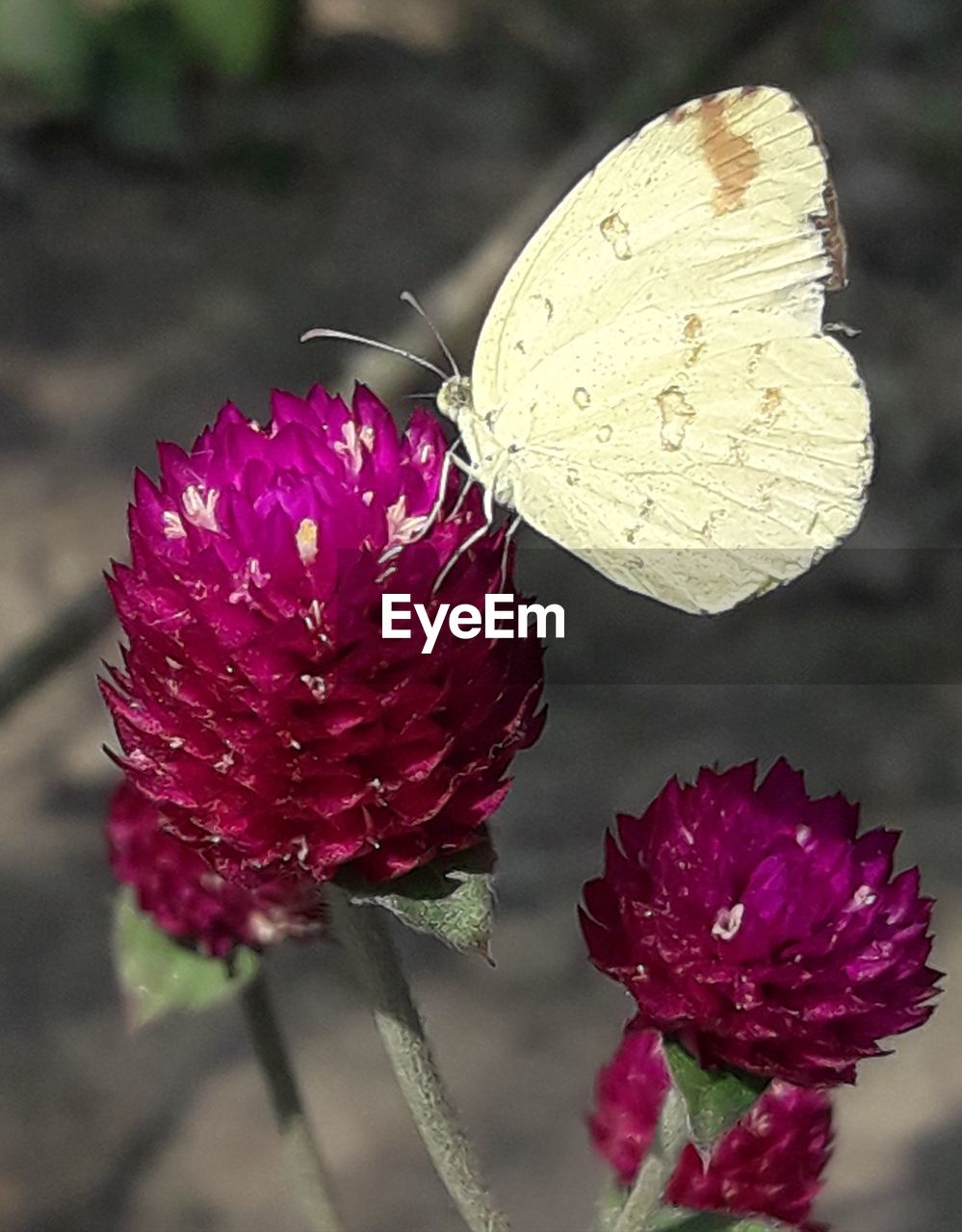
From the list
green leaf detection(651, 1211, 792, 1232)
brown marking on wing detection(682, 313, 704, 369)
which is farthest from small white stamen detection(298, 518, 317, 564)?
green leaf detection(651, 1211, 792, 1232)

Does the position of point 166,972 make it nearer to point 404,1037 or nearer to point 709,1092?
point 404,1037

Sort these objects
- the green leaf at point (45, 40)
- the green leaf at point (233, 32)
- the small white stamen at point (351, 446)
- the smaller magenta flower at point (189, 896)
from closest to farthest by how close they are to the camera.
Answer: the small white stamen at point (351, 446) → the smaller magenta flower at point (189, 896) → the green leaf at point (45, 40) → the green leaf at point (233, 32)

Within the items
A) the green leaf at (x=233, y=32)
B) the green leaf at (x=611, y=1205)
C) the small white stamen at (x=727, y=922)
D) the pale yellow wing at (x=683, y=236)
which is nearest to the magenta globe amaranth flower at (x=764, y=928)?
the small white stamen at (x=727, y=922)

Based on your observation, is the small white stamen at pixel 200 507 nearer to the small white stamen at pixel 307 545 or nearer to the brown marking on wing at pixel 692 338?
the small white stamen at pixel 307 545

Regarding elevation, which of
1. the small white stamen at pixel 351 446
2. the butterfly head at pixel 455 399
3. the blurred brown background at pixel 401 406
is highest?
the blurred brown background at pixel 401 406

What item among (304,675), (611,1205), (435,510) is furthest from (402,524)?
(611,1205)

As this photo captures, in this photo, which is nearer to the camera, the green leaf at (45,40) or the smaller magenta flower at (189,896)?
the smaller magenta flower at (189,896)

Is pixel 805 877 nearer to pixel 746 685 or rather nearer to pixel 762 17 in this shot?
pixel 746 685
